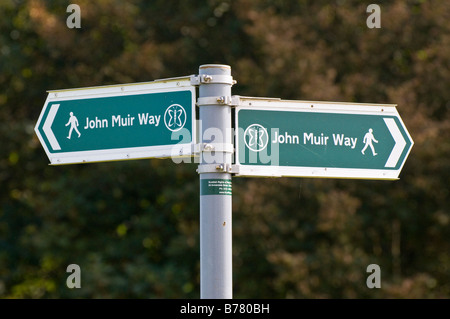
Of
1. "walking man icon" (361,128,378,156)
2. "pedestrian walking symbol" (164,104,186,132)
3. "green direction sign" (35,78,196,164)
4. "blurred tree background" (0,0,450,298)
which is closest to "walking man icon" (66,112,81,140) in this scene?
"green direction sign" (35,78,196,164)

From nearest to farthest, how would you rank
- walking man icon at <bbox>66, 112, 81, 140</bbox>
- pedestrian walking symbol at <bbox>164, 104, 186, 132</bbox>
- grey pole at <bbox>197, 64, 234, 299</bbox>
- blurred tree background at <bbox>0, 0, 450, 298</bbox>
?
1. grey pole at <bbox>197, 64, 234, 299</bbox>
2. pedestrian walking symbol at <bbox>164, 104, 186, 132</bbox>
3. walking man icon at <bbox>66, 112, 81, 140</bbox>
4. blurred tree background at <bbox>0, 0, 450, 298</bbox>

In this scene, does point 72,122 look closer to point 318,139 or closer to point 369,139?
point 318,139

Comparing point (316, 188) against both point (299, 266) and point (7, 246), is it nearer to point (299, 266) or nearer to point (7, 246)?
point (299, 266)

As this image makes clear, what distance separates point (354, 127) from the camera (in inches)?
128

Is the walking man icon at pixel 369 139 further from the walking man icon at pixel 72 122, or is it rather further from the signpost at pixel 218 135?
the walking man icon at pixel 72 122

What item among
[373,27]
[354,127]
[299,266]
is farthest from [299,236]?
[354,127]

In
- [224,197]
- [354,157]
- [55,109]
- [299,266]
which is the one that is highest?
[299,266]

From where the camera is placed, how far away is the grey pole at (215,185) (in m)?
2.93

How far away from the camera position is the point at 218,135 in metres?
2.96

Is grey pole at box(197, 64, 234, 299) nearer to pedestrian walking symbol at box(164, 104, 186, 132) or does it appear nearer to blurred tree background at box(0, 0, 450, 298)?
pedestrian walking symbol at box(164, 104, 186, 132)

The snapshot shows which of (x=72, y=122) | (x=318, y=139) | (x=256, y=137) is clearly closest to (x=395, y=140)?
(x=318, y=139)

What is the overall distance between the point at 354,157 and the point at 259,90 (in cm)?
765

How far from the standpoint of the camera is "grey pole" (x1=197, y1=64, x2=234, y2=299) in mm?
2934

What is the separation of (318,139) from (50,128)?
3.11 feet
